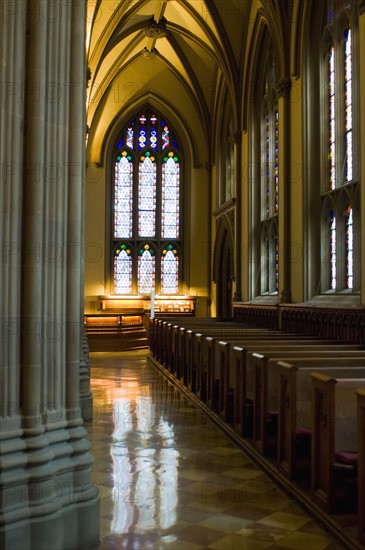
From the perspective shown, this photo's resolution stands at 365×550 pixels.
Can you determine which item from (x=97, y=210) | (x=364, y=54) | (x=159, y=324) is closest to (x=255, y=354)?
(x=364, y=54)

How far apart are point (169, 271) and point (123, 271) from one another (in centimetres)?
179

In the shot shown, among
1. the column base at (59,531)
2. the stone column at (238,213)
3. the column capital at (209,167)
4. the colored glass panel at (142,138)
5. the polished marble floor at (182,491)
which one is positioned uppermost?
the colored glass panel at (142,138)

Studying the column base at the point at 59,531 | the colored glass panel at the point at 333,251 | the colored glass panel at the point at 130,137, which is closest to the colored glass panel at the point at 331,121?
the colored glass panel at the point at 333,251

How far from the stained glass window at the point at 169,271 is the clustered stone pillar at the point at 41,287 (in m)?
18.7

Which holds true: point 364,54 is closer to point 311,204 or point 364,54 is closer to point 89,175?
point 311,204

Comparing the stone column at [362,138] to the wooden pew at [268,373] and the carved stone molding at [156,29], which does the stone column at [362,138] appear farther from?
the carved stone molding at [156,29]

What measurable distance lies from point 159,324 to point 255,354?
820 centimetres

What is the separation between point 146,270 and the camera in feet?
74.8


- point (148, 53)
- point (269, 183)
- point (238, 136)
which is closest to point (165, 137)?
point (148, 53)

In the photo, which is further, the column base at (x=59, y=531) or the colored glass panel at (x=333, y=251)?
the colored glass panel at (x=333, y=251)

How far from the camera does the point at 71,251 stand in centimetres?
401

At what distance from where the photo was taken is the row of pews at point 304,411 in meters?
4.20

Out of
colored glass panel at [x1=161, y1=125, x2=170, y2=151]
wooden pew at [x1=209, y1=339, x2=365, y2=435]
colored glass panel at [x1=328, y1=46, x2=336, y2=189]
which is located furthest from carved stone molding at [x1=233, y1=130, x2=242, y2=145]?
wooden pew at [x1=209, y1=339, x2=365, y2=435]

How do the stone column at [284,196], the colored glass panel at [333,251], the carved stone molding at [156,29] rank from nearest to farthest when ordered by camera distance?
the colored glass panel at [333,251]
the stone column at [284,196]
the carved stone molding at [156,29]
